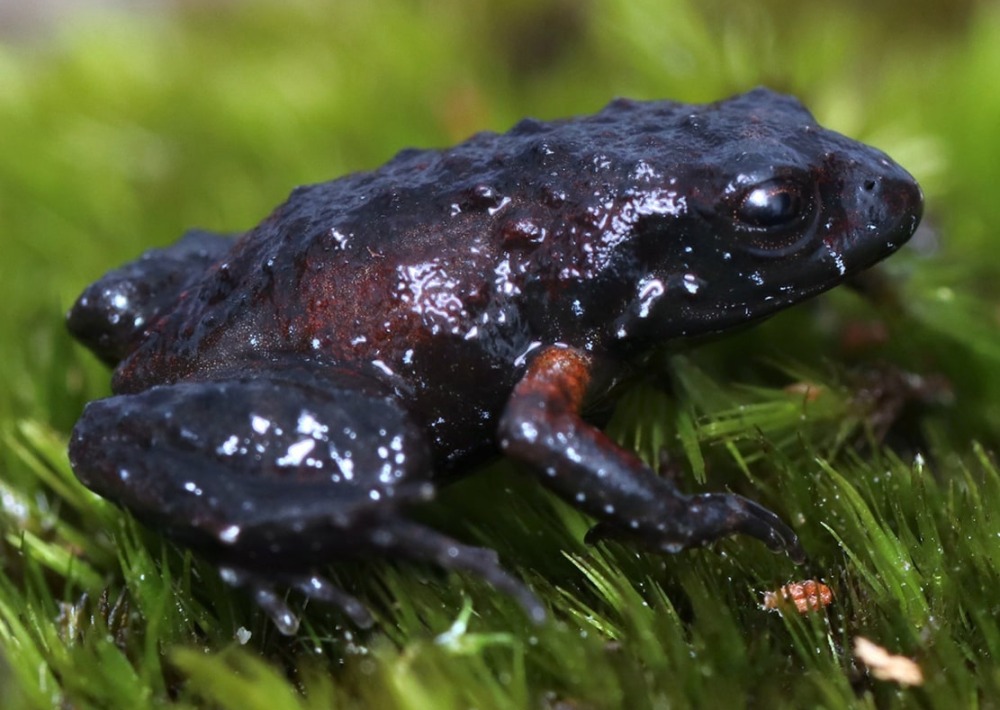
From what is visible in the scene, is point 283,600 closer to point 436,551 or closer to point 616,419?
point 436,551

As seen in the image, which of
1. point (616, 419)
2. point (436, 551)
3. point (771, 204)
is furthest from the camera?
point (616, 419)

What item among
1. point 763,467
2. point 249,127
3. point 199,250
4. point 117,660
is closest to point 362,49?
point 249,127

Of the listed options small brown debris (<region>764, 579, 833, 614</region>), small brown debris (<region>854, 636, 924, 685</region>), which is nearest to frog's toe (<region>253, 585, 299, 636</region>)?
small brown debris (<region>764, 579, 833, 614</region>)

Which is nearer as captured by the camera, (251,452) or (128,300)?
(251,452)

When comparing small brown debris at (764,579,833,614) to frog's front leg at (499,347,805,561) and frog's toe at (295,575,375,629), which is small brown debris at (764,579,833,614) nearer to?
frog's front leg at (499,347,805,561)

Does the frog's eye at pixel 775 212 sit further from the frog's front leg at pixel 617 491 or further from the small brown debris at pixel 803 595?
the small brown debris at pixel 803 595

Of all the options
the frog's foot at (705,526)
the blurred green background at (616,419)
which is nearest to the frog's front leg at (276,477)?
the blurred green background at (616,419)

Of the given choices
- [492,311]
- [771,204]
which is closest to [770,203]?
[771,204]

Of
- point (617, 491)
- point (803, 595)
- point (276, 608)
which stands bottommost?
point (803, 595)
